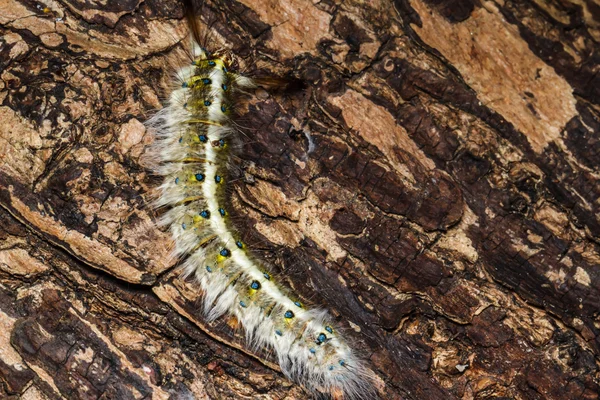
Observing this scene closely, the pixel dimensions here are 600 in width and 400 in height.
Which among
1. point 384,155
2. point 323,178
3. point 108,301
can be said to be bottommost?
point 108,301

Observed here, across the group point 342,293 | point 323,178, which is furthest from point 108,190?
point 342,293

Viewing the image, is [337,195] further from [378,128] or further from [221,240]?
[221,240]

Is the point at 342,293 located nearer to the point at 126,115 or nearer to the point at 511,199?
the point at 511,199

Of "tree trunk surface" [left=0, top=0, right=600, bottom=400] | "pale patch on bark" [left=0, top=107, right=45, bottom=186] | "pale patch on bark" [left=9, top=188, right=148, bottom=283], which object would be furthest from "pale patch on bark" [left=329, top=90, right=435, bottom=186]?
"pale patch on bark" [left=0, top=107, right=45, bottom=186]

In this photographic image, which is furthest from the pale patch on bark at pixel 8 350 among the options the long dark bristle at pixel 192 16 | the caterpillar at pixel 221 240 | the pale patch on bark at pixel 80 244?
the long dark bristle at pixel 192 16

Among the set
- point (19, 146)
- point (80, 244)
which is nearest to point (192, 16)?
point (19, 146)
